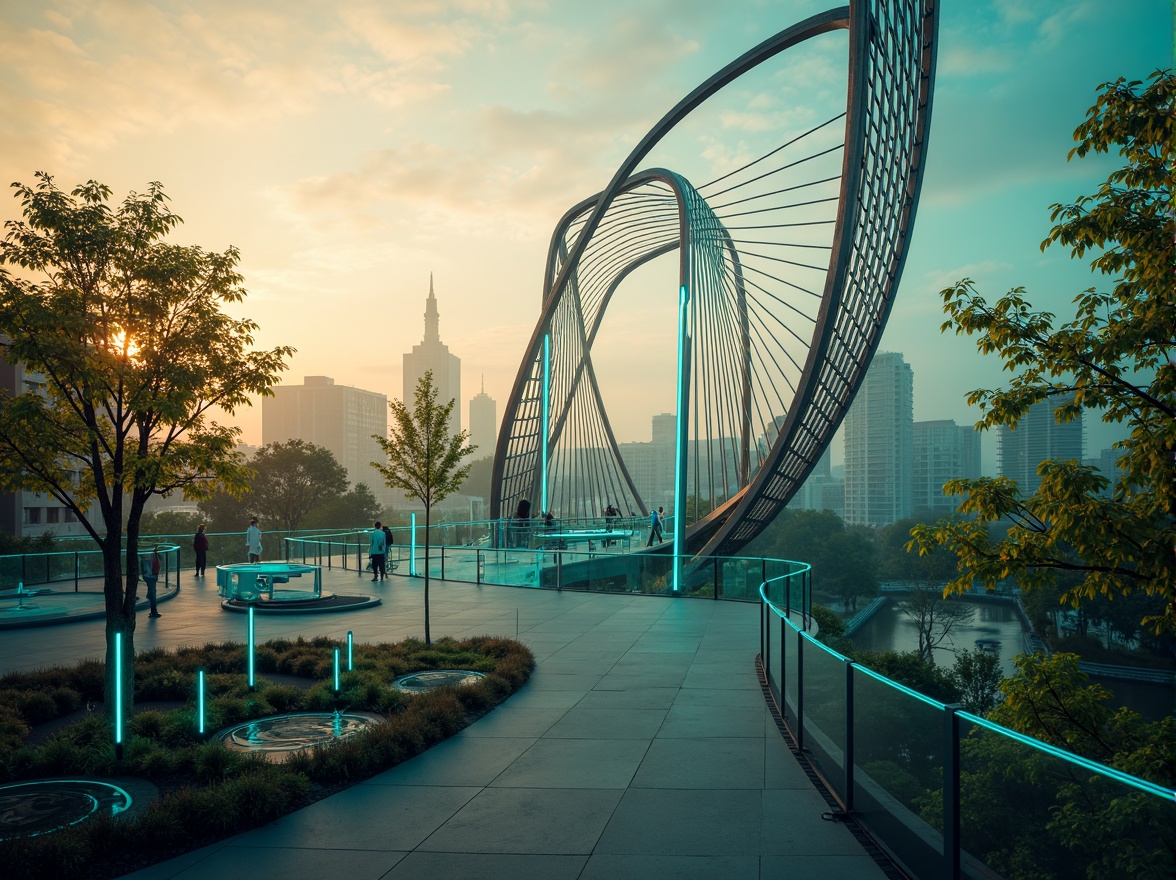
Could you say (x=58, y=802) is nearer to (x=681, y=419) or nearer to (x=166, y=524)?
(x=681, y=419)

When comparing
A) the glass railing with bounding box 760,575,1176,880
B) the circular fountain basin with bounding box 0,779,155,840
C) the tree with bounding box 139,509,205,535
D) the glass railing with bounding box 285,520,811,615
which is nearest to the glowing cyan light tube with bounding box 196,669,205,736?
the circular fountain basin with bounding box 0,779,155,840

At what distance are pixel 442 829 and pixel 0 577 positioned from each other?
773 inches

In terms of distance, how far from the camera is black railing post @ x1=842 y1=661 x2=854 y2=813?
6098 mm

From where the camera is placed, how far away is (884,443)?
158500 mm

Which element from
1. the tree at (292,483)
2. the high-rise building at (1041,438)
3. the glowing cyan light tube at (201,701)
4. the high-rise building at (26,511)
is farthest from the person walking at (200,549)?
the tree at (292,483)

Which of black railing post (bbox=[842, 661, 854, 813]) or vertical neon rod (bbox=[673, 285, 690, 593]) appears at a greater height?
vertical neon rod (bbox=[673, 285, 690, 593])

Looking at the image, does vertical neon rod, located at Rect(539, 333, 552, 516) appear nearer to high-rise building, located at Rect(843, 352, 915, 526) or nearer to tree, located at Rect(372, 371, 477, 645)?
tree, located at Rect(372, 371, 477, 645)

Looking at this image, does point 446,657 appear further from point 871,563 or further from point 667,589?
point 871,563

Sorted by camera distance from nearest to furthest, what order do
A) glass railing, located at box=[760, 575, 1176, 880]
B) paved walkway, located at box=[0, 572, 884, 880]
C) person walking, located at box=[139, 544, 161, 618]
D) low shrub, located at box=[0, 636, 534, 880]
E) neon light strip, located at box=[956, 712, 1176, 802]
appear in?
neon light strip, located at box=[956, 712, 1176, 802]
glass railing, located at box=[760, 575, 1176, 880]
paved walkway, located at box=[0, 572, 884, 880]
low shrub, located at box=[0, 636, 534, 880]
person walking, located at box=[139, 544, 161, 618]

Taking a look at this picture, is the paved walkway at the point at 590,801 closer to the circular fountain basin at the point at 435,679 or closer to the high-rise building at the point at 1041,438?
the circular fountain basin at the point at 435,679

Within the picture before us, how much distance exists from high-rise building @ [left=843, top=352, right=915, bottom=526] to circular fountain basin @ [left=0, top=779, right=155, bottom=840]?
16095cm

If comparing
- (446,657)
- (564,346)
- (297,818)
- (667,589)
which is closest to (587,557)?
(667,589)

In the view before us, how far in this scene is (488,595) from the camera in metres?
21.6

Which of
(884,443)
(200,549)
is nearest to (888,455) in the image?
(884,443)
